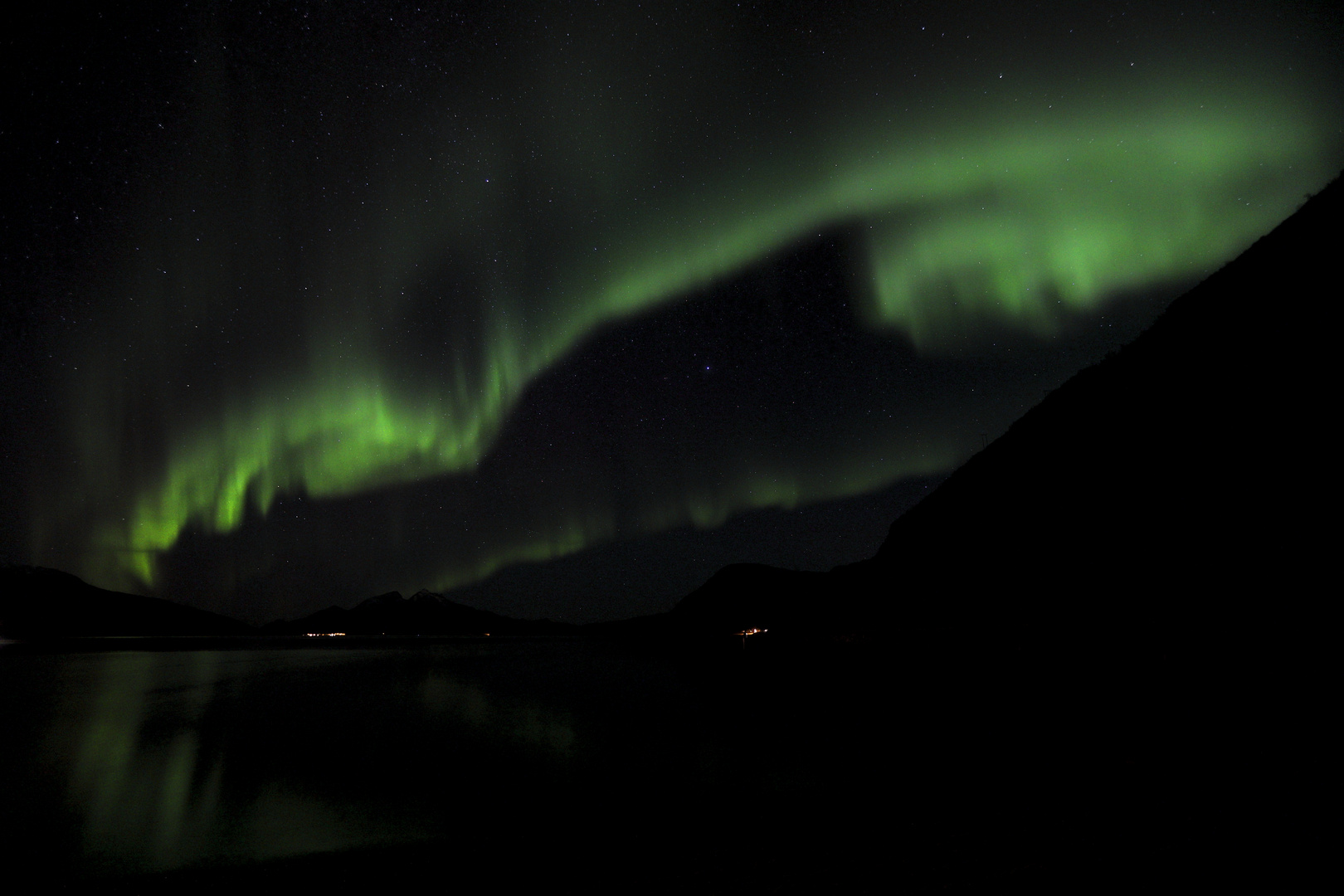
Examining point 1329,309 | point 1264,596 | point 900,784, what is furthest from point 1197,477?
point 900,784

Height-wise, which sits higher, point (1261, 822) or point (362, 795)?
point (1261, 822)

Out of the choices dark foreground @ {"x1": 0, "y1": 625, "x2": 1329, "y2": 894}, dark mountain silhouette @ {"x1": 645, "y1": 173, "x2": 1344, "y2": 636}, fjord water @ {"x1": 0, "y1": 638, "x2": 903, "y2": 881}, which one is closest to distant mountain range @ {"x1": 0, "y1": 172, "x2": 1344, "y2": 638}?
dark mountain silhouette @ {"x1": 645, "y1": 173, "x2": 1344, "y2": 636}

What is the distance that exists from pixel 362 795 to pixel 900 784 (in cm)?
947

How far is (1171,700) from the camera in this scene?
11.1m

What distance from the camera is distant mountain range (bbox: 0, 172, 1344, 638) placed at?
44.9 feet

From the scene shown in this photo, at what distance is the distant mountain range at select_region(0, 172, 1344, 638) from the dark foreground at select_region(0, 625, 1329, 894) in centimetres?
198

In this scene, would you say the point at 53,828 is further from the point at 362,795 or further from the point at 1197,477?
the point at 1197,477

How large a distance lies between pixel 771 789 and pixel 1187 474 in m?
15.6

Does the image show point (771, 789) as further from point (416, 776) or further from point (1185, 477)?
point (1185, 477)

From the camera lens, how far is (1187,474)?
1870 centimetres

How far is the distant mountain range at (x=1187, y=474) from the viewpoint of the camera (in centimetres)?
1370

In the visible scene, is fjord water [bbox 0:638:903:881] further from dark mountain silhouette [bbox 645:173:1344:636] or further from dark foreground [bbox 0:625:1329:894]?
dark mountain silhouette [bbox 645:173:1344:636]

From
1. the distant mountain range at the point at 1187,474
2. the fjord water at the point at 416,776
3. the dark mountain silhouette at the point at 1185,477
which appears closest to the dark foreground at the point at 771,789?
the fjord water at the point at 416,776

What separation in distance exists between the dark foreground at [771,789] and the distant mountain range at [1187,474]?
6.48 ft
